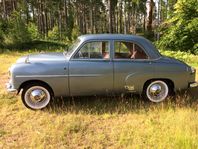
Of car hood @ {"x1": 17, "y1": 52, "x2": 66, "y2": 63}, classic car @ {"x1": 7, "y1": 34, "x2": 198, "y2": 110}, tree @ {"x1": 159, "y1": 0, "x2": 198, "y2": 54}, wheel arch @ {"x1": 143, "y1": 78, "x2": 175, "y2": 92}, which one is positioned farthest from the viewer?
tree @ {"x1": 159, "y1": 0, "x2": 198, "y2": 54}

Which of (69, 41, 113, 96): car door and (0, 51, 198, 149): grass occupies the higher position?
(69, 41, 113, 96): car door

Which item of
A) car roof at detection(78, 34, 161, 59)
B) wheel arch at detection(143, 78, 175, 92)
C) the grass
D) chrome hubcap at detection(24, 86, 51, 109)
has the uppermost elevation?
car roof at detection(78, 34, 161, 59)

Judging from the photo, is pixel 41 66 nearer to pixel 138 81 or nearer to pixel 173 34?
pixel 138 81

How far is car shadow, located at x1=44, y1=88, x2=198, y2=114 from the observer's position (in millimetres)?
6867

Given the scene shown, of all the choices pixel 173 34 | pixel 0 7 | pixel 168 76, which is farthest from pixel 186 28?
pixel 0 7

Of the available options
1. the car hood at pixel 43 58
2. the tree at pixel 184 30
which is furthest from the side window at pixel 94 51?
the tree at pixel 184 30

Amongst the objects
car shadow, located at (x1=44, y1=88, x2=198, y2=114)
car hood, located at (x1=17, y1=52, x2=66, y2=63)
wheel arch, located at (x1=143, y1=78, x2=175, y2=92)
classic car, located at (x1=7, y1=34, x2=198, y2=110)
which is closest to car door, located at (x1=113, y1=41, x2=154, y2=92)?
classic car, located at (x1=7, y1=34, x2=198, y2=110)

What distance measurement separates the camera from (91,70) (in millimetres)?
6895

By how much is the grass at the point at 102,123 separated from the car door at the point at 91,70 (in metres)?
0.42

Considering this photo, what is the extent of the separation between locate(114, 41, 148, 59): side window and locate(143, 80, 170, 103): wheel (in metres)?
0.68

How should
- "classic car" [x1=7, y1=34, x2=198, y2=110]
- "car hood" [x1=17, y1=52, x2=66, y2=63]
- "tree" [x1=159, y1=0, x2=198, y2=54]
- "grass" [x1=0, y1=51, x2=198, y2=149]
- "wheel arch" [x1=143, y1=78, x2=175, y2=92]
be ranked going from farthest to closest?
"tree" [x1=159, y1=0, x2=198, y2=54] < "wheel arch" [x1=143, y1=78, x2=175, y2=92] < "car hood" [x1=17, y1=52, x2=66, y2=63] < "classic car" [x1=7, y1=34, x2=198, y2=110] < "grass" [x1=0, y1=51, x2=198, y2=149]

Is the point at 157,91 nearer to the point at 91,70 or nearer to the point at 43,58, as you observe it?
the point at 91,70

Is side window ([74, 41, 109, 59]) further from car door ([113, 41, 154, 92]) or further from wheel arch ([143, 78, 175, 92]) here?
wheel arch ([143, 78, 175, 92])

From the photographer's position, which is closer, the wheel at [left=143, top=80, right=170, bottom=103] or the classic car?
the classic car
